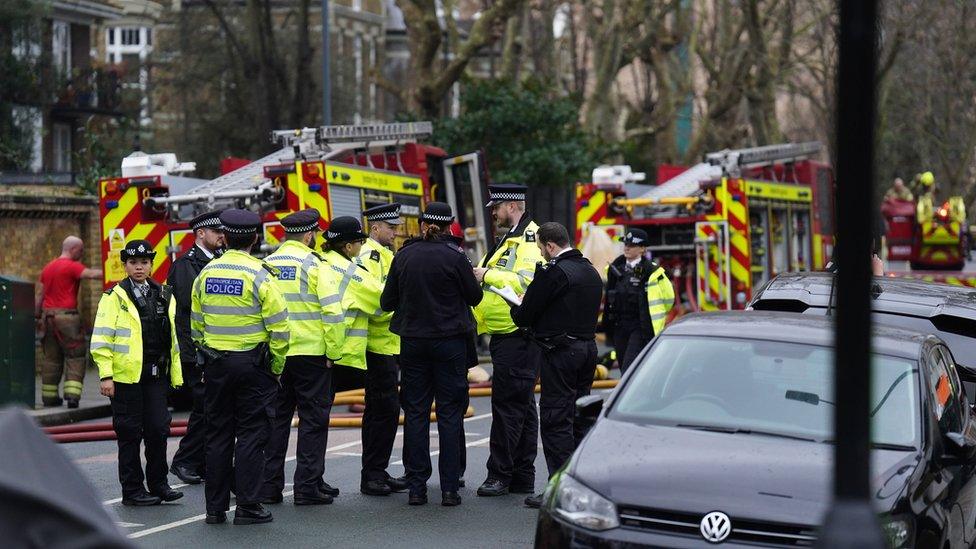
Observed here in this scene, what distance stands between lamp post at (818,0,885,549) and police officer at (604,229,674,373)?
393 inches

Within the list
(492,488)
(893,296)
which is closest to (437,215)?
(492,488)

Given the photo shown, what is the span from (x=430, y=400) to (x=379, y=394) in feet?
1.84

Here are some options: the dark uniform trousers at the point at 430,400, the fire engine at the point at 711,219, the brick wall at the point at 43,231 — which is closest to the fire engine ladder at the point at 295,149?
the fire engine at the point at 711,219

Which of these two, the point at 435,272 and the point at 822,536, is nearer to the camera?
the point at 822,536

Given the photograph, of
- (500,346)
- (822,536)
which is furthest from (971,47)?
(822,536)

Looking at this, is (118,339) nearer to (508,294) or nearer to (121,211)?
(508,294)

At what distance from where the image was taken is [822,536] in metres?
3.52

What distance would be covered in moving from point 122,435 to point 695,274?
1157cm

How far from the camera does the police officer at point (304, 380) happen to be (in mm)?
9797

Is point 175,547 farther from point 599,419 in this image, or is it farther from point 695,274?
point 695,274

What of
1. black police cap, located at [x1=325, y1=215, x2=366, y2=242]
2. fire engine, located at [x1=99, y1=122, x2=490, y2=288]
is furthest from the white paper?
fire engine, located at [x1=99, y1=122, x2=490, y2=288]

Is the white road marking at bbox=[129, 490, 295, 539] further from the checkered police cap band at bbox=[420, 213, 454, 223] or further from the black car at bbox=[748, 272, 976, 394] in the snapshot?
the black car at bbox=[748, 272, 976, 394]

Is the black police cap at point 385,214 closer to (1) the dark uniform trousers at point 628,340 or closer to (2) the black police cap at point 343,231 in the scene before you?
(2) the black police cap at point 343,231

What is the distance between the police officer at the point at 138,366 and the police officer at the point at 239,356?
708 mm
